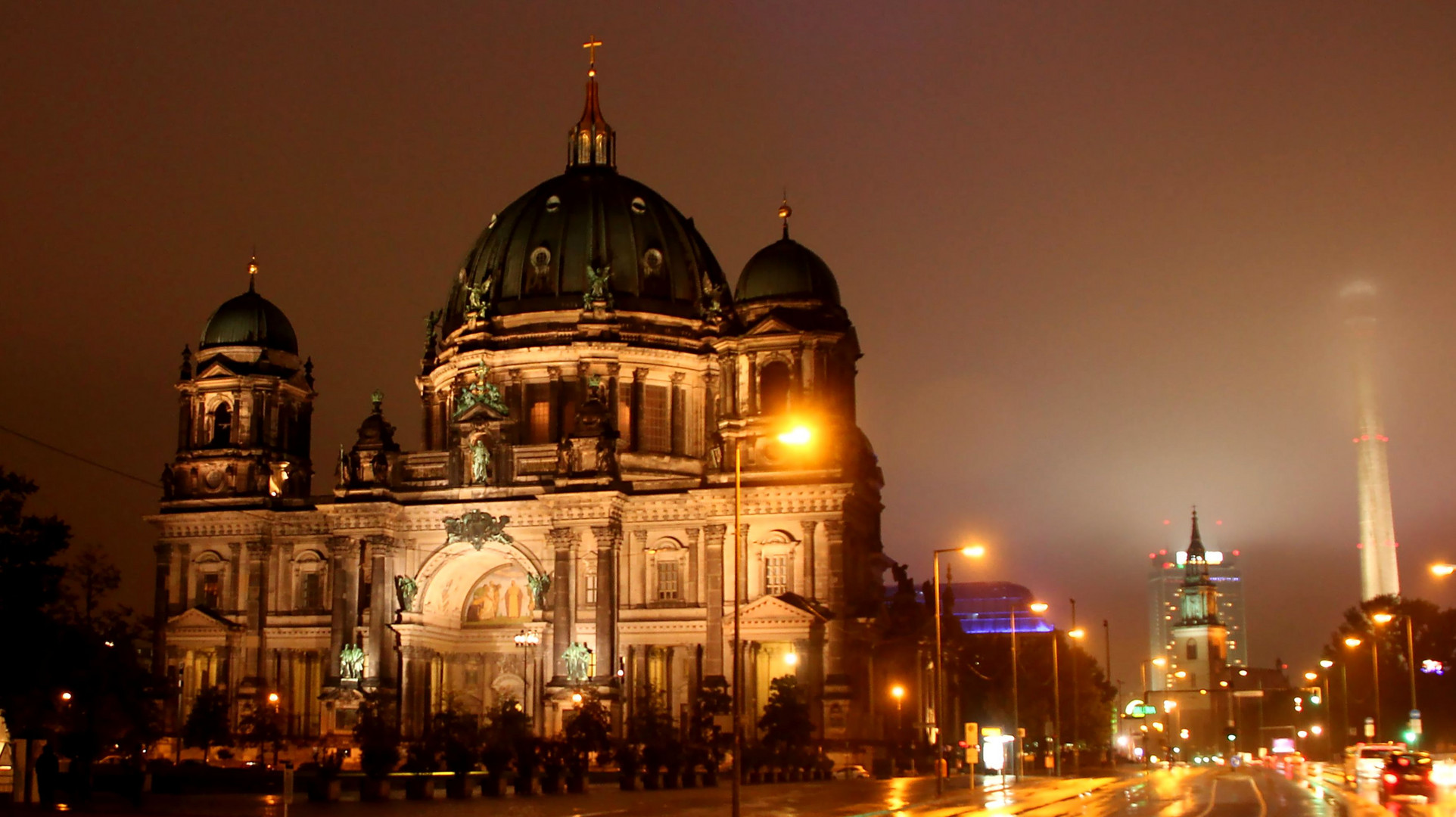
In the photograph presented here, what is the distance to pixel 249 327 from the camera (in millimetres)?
106562

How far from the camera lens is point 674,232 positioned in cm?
11188

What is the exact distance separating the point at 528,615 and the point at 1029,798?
44526 millimetres

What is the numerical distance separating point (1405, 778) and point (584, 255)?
6017 centimetres

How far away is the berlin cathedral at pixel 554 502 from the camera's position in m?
91.1

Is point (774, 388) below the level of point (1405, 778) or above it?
above

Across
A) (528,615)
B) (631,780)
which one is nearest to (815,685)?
(528,615)

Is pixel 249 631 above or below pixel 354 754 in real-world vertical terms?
above

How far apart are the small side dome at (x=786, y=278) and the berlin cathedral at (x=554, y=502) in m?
0.21

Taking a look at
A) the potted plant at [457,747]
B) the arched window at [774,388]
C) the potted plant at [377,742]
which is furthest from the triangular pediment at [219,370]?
the arched window at [774,388]

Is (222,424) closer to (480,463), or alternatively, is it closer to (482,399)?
(482,399)

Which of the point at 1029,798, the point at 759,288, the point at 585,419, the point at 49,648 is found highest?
the point at 759,288

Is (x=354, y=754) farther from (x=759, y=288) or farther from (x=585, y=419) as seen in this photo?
(x=759, y=288)

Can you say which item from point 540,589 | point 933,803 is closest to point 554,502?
point 540,589

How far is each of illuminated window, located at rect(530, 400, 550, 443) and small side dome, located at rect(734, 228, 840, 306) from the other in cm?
1327
